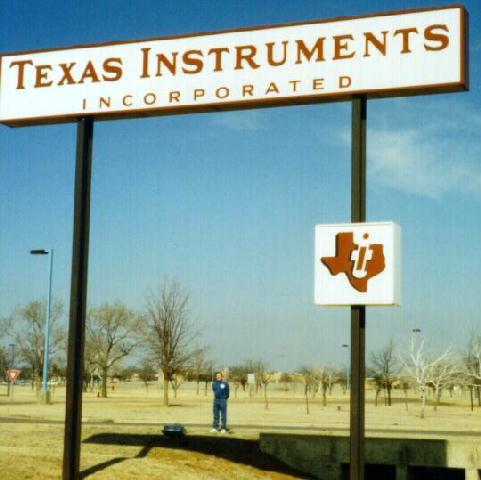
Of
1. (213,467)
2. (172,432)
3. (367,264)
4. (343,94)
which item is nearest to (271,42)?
(343,94)

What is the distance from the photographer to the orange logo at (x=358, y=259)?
10336mm

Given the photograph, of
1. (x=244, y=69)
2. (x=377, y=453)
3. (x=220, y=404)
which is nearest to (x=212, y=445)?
(x=220, y=404)

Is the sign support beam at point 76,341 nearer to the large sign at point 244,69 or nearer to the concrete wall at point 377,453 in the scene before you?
the large sign at point 244,69

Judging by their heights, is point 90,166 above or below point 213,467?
above

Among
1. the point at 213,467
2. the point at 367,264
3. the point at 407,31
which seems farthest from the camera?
the point at 213,467

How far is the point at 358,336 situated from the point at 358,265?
0.90 metres

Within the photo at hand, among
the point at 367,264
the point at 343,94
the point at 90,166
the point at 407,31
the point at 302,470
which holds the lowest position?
the point at 302,470

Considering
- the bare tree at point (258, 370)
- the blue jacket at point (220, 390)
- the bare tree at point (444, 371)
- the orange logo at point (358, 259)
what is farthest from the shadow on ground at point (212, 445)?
the bare tree at point (258, 370)

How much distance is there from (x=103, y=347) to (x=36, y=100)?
158 feet

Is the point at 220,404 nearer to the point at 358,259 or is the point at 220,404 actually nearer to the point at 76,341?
the point at 76,341

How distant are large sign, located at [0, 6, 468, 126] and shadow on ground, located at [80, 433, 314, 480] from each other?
7065mm

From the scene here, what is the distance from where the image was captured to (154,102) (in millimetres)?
12531

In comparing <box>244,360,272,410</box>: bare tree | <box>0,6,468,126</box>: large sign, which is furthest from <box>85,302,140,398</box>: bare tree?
<box>0,6,468,126</box>: large sign

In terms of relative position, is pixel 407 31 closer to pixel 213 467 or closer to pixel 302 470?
pixel 213 467
